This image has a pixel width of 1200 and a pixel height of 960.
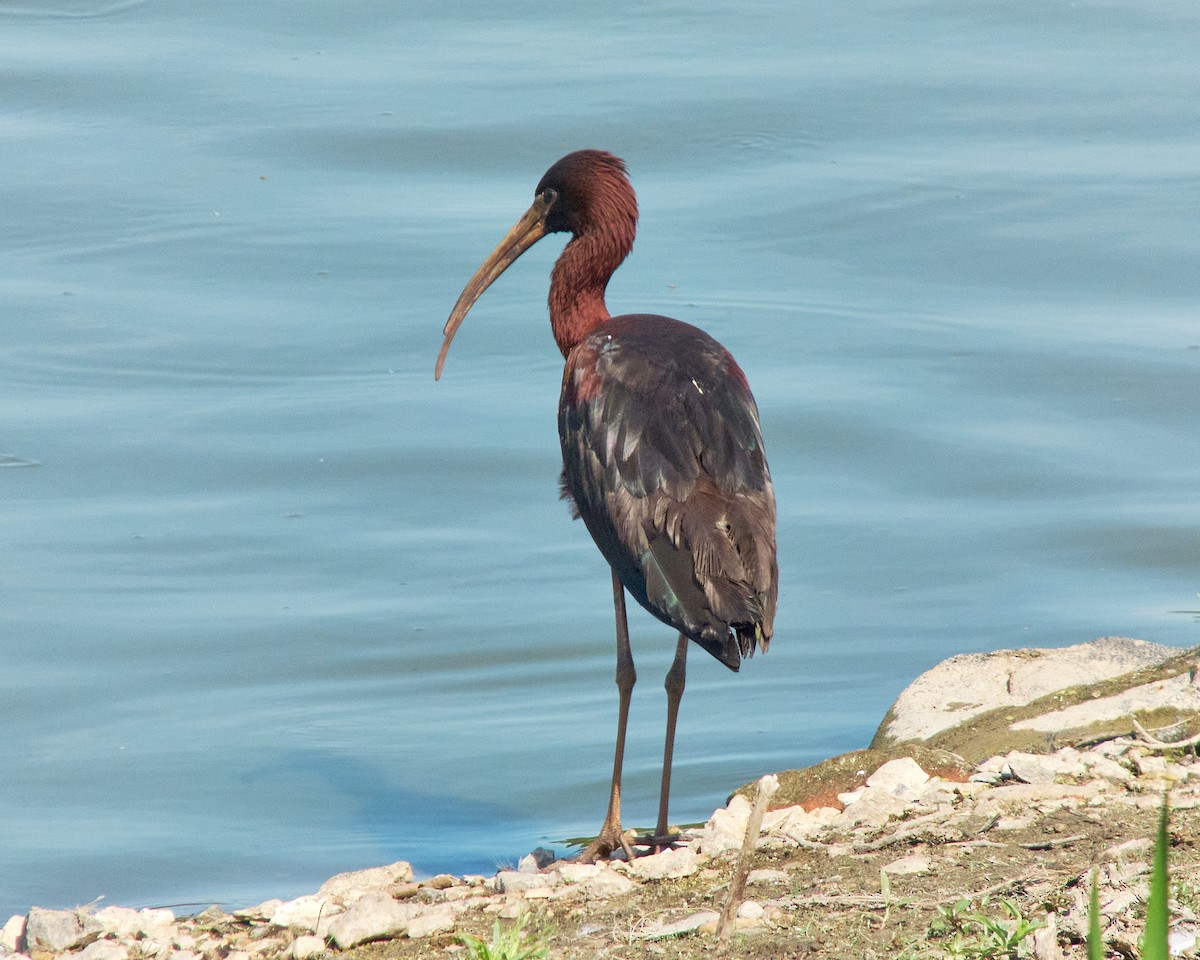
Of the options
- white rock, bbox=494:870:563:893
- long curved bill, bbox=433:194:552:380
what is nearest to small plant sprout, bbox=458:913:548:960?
white rock, bbox=494:870:563:893

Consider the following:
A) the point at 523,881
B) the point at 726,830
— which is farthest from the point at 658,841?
the point at 523,881

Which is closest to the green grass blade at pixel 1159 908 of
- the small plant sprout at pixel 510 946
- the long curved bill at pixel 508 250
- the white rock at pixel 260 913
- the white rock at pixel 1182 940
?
the white rock at pixel 1182 940

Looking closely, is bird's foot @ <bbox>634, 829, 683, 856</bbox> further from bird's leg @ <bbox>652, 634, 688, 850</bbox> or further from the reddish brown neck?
the reddish brown neck

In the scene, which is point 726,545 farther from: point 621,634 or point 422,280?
point 422,280

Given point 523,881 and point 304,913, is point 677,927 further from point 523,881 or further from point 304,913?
point 304,913

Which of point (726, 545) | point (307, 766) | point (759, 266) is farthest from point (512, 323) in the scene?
point (726, 545)

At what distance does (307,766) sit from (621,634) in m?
1.84

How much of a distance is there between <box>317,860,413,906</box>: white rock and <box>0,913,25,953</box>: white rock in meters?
0.84

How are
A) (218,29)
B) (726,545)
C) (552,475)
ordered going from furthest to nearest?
(218,29), (552,475), (726,545)

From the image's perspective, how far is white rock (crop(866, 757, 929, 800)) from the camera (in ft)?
18.6

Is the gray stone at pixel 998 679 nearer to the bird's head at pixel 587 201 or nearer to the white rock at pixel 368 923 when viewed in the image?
the bird's head at pixel 587 201

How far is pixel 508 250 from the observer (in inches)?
311

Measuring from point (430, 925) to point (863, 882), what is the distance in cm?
109

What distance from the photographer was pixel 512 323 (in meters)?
12.2
